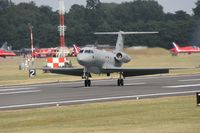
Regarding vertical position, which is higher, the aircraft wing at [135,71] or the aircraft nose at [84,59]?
the aircraft nose at [84,59]

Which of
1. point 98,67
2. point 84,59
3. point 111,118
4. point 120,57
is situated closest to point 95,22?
point 120,57

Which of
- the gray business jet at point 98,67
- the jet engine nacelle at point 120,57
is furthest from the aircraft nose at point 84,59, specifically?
the jet engine nacelle at point 120,57

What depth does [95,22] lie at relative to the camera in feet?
503

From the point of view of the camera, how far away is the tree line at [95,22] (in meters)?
126

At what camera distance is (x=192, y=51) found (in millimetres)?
114688

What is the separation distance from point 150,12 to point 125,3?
41.4 feet

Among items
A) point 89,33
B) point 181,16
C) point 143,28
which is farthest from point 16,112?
point 181,16

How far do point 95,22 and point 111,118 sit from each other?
12999cm

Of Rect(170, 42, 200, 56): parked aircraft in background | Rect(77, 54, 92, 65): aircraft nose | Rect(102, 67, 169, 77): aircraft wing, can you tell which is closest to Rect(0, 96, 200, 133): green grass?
Rect(77, 54, 92, 65): aircraft nose

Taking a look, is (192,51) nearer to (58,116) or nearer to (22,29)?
(22,29)

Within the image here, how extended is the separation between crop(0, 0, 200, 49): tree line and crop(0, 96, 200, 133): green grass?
8632cm

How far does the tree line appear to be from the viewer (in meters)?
126

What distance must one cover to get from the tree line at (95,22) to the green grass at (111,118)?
3399 inches

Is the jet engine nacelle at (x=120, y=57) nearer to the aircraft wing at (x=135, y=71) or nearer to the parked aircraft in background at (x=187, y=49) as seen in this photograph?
the aircraft wing at (x=135, y=71)
